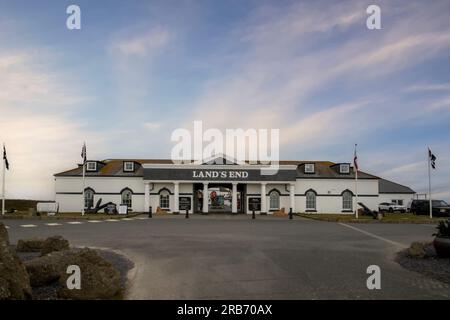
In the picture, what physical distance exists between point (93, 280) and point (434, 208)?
4049cm

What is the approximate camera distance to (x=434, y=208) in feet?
131

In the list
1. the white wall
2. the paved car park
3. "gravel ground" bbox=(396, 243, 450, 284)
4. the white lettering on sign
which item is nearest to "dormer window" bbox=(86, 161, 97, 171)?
the white wall

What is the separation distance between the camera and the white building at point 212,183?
4275 centimetres

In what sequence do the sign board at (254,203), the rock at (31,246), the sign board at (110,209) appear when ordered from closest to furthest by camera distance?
the rock at (31,246) → the sign board at (110,209) → the sign board at (254,203)

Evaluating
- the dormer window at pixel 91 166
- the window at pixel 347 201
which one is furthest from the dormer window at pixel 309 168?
the dormer window at pixel 91 166

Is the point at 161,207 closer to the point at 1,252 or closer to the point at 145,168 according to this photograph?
the point at 145,168

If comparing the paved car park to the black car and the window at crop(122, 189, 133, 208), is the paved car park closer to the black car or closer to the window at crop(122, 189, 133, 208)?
the black car

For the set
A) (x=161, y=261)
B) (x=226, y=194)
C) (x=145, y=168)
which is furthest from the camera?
(x=226, y=194)

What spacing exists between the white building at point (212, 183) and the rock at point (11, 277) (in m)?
35.2

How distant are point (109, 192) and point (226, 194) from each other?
69.5m

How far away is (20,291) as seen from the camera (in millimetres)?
6781

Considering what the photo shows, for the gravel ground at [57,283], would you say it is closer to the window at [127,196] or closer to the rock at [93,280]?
the rock at [93,280]
